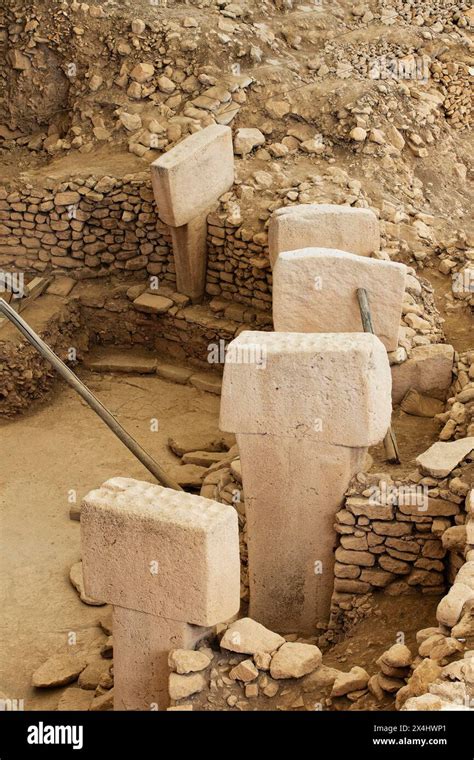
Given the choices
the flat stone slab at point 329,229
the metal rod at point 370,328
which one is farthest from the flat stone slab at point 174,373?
the metal rod at point 370,328

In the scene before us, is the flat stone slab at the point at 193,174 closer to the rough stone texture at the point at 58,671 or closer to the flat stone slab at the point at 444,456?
the flat stone slab at the point at 444,456

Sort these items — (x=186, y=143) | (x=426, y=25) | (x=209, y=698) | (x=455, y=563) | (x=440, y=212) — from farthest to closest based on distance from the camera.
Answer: (x=426, y=25)
(x=440, y=212)
(x=186, y=143)
(x=455, y=563)
(x=209, y=698)

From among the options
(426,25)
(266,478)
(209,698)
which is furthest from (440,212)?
(209,698)

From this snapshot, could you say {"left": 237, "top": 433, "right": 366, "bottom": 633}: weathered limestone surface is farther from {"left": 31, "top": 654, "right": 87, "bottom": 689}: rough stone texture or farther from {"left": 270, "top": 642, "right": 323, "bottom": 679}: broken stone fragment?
{"left": 270, "top": 642, "right": 323, "bottom": 679}: broken stone fragment

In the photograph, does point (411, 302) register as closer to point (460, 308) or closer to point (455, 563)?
point (460, 308)

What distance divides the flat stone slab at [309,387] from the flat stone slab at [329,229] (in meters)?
2.24

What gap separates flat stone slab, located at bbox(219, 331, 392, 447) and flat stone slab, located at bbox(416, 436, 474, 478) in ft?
1.43

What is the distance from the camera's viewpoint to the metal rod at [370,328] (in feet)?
27.0

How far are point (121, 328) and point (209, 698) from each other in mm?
6023

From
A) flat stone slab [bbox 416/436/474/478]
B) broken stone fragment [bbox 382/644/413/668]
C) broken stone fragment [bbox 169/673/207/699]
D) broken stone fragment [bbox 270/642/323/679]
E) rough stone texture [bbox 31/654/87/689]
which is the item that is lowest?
rough stone texture [bbox 31/654/87/689]

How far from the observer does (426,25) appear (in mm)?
12844

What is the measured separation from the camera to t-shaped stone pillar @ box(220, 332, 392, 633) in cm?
717

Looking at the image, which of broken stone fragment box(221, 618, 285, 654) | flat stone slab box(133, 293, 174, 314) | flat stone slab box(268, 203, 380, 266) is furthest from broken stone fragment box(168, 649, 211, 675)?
flat stone slab box(133, 293, 174, 314)

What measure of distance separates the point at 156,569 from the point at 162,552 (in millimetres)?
105
